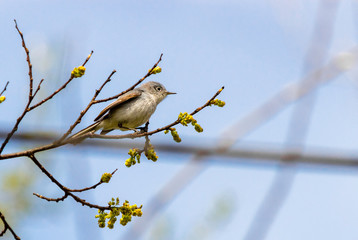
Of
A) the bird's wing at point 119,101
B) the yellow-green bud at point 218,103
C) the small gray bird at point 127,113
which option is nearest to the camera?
the yellow-green bud at point 218,103

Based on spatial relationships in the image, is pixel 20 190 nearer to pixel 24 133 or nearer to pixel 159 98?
pixel 159 98

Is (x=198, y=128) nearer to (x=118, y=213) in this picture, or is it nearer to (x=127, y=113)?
(x=118, y=213)

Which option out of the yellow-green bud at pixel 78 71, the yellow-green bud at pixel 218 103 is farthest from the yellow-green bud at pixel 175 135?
the yellow-green bud at pixel 78 71

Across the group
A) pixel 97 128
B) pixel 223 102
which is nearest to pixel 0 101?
pixel 223 102

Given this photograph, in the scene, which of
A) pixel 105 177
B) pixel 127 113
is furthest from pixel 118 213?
pixel 127 113

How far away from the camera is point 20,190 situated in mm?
6770

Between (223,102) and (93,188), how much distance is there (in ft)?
3.17

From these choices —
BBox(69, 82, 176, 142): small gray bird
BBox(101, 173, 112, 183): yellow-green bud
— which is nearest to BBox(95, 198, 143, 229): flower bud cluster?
BBox(101, 173, 112, 183): yellow-green bud

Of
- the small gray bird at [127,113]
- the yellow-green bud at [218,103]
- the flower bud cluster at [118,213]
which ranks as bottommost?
the flower bud cluster at [118,213]

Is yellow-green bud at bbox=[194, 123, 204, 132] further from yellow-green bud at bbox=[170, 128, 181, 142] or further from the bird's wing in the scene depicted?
the bird's wing

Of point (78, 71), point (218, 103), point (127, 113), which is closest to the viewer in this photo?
point (78, 71)

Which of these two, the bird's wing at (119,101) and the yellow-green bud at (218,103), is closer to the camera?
the yellow-green bud at (218,103)

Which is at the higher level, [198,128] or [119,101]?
[119,101]

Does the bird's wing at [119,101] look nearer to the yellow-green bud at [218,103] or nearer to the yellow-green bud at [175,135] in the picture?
the yellow-green bud at [175,135]
